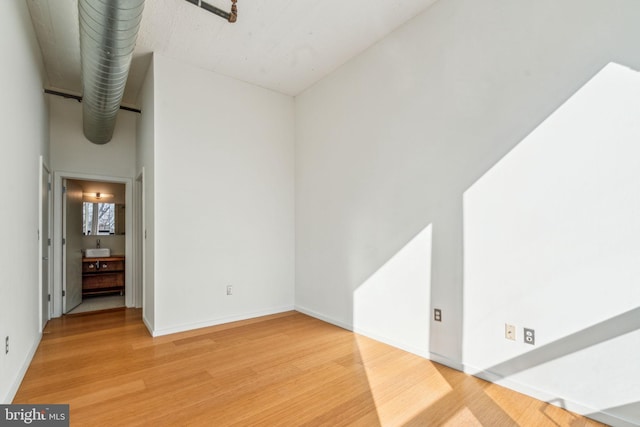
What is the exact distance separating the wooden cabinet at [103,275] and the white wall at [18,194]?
2543 mm

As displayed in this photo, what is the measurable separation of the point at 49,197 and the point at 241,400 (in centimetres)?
397

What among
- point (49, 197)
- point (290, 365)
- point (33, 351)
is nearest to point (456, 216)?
point (290, 365)

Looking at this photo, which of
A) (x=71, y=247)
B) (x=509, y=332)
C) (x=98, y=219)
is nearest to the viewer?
(x=509, y=332)

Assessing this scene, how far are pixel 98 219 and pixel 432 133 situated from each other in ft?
20.3

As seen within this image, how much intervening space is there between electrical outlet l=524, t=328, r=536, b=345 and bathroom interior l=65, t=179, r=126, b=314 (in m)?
5.33

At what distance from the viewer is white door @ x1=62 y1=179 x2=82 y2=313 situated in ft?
14.5

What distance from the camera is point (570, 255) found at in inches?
78.6

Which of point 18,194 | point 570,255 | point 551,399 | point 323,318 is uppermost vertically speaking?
point 18,194

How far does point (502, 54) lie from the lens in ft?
7.70

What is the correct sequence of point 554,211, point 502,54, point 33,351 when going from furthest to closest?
1. point 33,351
2. point 502,54
3. point 554,211

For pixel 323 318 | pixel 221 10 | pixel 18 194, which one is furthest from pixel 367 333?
pixel 221 10

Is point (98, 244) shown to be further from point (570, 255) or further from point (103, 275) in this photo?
point (570, 255)

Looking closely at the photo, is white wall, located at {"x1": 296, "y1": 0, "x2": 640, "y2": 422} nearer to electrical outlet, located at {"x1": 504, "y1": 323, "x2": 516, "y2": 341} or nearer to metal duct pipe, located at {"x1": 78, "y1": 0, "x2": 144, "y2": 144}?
electrical outlet, located at {"x1": 504, "y1": 323, "x2": 516, "y2": 341}

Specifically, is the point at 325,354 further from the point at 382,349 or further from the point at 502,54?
the point at 502,54
